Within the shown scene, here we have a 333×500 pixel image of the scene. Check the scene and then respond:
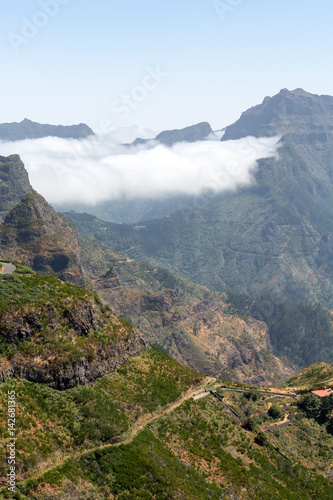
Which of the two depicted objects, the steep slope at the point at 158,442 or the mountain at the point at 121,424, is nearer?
the steep slope at the point at 158,442

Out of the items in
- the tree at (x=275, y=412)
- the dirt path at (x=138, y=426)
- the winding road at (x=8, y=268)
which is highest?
the winding road at (x=8, y=268)

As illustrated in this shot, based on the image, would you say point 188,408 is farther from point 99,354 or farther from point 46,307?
point 46,307

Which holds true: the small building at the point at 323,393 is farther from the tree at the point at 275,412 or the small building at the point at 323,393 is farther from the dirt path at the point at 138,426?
the dirt path at the point at 138,426

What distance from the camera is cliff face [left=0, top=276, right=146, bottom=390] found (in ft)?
272

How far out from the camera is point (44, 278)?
103875mm

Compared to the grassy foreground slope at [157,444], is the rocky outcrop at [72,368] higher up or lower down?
higher up

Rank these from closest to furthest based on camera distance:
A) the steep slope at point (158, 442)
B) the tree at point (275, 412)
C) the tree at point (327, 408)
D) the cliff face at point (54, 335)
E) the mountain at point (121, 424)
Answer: the steep slope at point (158, 442) < the mountain at point (121, 424) < the cliff face at point (54, 335) < the tree at point (275, 412) < the tree at point (327, 408)

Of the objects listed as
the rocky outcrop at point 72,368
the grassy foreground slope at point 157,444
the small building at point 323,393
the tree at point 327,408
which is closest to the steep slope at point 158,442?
the grassy foreground slope at point 157,444

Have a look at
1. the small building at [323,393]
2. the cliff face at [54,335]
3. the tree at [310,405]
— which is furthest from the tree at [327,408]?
the cliff face at [54,335]

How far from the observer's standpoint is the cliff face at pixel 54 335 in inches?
3263

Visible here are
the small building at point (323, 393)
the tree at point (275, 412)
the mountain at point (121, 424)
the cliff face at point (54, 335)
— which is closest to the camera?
the mountain at point (121, 424)

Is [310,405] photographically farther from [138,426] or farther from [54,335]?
[54,335]

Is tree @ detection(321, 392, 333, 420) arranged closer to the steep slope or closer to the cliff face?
the steep slope

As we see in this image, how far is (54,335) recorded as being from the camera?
294 ft
